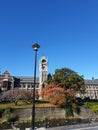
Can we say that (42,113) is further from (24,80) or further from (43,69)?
(24,80)

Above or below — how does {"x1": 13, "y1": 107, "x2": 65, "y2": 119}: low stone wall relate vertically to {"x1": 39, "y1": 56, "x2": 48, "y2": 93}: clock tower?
below

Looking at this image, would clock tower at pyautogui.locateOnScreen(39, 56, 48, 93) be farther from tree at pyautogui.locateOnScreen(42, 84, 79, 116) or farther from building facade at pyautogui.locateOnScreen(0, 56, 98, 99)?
tree at pyautogui.locateOnScreen(42, 84, 79, 116)

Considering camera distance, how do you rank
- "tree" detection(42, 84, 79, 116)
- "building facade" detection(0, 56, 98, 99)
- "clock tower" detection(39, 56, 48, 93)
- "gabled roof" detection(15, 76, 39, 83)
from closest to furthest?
"tree" detection(42, 84, 79, 116) → "building facade" detection(0, 56, 98, 99) → "clock tower" detection(39, 56, 48, 93) → "gabled roof" detection(15, 76, 39, 83)

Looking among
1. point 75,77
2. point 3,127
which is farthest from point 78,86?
point 3,127

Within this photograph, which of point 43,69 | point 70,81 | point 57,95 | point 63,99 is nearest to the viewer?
point 63,99

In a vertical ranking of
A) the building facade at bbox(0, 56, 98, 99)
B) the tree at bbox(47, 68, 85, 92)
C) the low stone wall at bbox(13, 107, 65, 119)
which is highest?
the building facade at bbox(0, 56, 98, 99)

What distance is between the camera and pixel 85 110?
4475 cm

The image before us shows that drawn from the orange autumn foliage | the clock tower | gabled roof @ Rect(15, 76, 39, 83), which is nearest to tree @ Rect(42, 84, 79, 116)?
the orange autumn foliage

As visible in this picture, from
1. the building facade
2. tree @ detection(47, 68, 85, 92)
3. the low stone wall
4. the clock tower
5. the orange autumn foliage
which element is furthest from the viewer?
the clock tower

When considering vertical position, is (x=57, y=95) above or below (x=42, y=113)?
above

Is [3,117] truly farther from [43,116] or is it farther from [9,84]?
[9,84]

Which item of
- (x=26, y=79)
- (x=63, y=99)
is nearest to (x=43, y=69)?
(x=26, y=79)

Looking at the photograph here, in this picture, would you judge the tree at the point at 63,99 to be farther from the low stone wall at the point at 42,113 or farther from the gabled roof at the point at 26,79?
the gabled roof at the point at 26,79

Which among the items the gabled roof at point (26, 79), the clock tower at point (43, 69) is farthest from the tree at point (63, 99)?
the gabled roof at point (26, 79)
